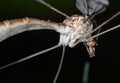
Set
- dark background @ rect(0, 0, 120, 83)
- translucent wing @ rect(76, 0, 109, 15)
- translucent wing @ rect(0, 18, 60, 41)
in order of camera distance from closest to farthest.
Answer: translucent wing @ rect(0, 18, 60, 41), translucent wing @ rect(76, 0, 109, 15), dark background @ rect(0, 0, 120, 83)

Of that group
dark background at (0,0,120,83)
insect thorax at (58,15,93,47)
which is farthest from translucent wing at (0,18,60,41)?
dark background at (0,0,120,83)

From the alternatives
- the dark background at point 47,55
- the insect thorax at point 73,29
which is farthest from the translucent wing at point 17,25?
the dark background at point 47,55

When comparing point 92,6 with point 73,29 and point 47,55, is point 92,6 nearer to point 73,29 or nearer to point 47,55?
point 73,29

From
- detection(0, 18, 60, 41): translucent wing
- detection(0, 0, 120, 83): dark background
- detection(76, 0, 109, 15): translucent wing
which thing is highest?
detection(0, 0, 120, 83): dark background

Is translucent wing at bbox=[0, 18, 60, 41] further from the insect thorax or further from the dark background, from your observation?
the dark background

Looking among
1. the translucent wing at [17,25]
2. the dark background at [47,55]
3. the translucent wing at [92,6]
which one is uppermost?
the dark background at [47,55]

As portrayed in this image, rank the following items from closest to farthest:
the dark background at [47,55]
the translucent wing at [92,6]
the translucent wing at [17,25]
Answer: the translucent wing at [17,25]
the translucent wing at [92,6]
the dark background at [47,55]

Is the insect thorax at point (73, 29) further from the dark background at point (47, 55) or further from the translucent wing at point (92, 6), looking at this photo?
the dark background at point (47, 55)

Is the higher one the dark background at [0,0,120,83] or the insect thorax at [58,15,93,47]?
the dark background at [0,0,120,83]
